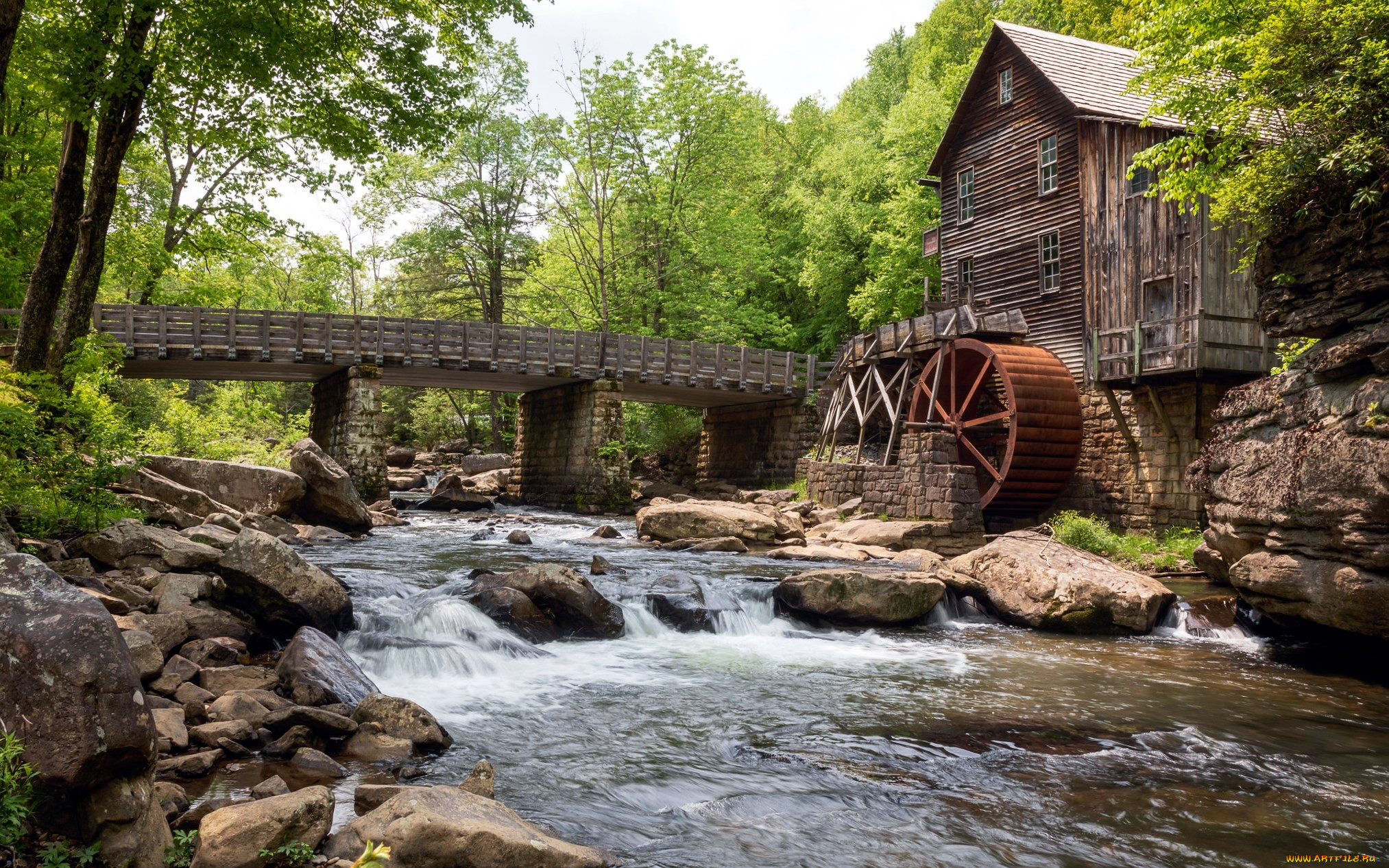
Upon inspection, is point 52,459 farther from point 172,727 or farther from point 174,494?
point 174,494

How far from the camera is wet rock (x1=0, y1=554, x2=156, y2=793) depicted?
2926 mm

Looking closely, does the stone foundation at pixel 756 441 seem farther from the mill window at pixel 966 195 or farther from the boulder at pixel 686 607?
the boulder at pixel 686 607

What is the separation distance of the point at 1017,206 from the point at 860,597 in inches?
584

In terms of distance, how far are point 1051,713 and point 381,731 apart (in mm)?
4837

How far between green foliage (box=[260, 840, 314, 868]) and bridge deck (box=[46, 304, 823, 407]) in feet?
68.6

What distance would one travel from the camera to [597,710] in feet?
21.9

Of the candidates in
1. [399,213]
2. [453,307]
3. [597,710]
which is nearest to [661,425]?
[453,307]

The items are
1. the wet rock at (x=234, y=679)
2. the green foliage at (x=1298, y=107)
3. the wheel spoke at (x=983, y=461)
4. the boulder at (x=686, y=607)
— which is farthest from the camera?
the wheel spoke at (x=983, y=461)

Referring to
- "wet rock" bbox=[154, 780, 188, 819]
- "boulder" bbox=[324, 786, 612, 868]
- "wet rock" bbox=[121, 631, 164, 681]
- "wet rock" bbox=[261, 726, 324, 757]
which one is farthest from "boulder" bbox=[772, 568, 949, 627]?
"wet rock" bbox=[154, 780, 188, 819]

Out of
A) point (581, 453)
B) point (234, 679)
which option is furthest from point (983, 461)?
point (234, 679)

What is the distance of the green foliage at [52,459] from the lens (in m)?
6.53

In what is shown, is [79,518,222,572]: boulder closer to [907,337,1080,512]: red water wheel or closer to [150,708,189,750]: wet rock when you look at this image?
[150,708,189,750]: wet rock

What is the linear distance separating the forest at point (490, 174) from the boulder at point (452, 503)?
4518 mm

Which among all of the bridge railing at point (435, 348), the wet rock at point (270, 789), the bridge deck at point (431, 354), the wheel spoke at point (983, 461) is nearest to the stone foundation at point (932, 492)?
the wheel spoke at point (983, 461)
